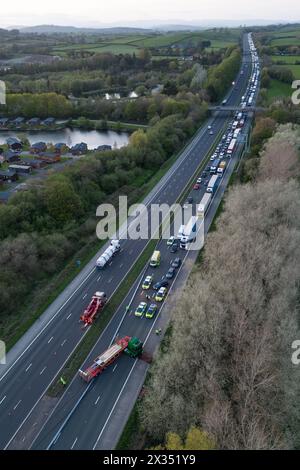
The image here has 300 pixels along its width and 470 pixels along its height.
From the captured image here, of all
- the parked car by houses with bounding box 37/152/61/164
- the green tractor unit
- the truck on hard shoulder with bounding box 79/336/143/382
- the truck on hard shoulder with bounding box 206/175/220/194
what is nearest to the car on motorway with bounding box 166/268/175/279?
the truck on hard shoulder with bounding box 79/336/143/382

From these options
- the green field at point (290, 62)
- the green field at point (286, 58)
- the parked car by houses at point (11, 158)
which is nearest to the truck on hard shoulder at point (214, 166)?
the parked car by houses at point (11, 158)

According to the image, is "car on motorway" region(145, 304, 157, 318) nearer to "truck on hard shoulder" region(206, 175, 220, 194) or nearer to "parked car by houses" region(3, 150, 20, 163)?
"truck on hard shoulder" region(206, 175, 220, 194)

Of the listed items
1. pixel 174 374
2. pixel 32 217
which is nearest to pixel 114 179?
pixel 32 217

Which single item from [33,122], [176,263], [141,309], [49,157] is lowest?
[141,309]

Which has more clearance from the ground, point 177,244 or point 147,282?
point 177,244

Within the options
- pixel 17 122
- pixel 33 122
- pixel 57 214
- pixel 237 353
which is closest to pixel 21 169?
pixel 57 214

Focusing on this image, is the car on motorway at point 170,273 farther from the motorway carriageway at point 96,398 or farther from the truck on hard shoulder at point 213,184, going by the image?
the truck on hard shoulder at point 213,184

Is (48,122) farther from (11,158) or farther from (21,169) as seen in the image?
(21,169)

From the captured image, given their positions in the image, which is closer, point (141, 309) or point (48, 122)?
point (141, 309)
